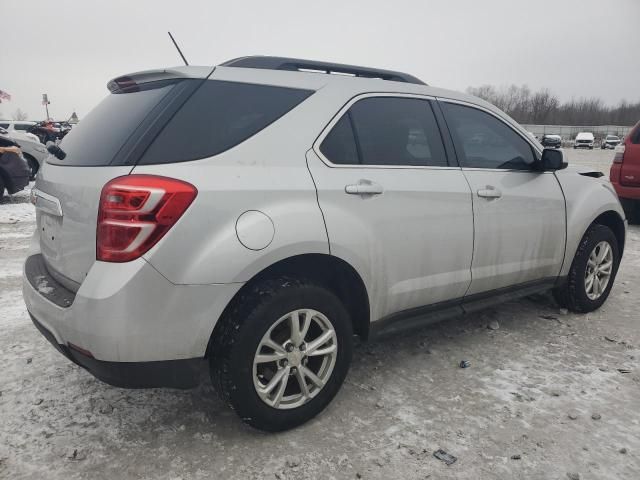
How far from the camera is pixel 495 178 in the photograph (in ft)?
10.8

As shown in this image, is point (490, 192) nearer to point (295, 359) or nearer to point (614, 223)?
point (295, 359)

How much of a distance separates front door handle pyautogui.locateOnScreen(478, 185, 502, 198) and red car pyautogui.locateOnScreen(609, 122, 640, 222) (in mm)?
5368

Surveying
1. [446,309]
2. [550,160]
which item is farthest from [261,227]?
[550,160]

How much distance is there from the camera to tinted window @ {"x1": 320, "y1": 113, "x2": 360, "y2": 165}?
2539mm

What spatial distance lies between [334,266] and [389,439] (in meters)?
0.88

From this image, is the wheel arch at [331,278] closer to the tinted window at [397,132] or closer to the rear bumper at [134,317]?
the rear bumper at [134,317]

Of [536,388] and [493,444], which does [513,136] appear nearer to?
[536,388]

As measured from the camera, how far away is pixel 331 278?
2.66 meters

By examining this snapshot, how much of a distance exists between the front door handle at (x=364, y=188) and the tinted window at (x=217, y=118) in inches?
19.7

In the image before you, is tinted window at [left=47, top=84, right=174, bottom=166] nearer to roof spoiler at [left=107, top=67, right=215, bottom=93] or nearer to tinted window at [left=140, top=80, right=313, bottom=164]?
roof spoiler at [left=107, top=67, right=215, bottom=93]

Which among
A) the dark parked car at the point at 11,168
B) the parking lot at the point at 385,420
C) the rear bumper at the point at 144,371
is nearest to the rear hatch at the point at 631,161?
the parking lot at the point at 385,420

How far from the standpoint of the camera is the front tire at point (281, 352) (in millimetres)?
2205

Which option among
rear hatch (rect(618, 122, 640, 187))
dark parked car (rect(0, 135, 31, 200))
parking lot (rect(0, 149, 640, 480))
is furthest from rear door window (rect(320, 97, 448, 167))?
dark parked car (rect(0, 135, 31, 200))

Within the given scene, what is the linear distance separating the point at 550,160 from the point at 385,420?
7.22ft
